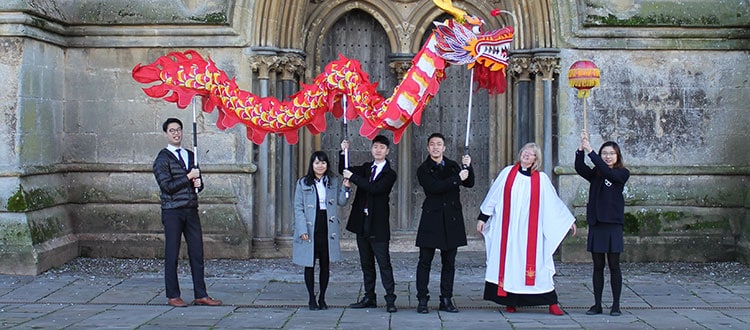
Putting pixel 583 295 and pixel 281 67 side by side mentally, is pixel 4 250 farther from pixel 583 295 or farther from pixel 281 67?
pixel 583 295

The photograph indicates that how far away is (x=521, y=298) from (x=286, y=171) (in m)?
4.66

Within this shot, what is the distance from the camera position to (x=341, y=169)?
30.9ft

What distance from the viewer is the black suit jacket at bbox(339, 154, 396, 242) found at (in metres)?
9.05

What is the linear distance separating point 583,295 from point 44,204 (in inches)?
250

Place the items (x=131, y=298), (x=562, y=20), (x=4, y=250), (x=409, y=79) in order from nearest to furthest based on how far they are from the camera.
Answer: (x=409, y=79) → (x=131, y=298) → (x=4, y=250) → (x=562, y=20)

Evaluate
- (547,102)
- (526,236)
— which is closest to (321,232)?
(526,236)

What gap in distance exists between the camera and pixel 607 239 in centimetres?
895

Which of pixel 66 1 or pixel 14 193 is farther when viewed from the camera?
pixel 66 1

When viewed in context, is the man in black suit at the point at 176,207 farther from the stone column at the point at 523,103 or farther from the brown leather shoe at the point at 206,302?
the stone column at the point at 523,103

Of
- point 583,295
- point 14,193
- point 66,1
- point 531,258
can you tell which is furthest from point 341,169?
point 66,1

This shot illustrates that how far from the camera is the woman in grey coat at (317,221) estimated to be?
9.04m

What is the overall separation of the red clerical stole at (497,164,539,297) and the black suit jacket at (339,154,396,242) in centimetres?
106

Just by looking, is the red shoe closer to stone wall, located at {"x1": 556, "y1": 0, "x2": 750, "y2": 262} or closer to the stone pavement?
the stone pavement

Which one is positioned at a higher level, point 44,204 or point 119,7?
point 119,7
